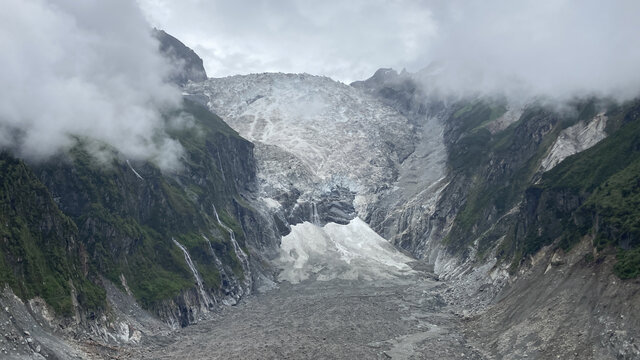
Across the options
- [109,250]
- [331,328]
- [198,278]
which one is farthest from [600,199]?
[109,250]

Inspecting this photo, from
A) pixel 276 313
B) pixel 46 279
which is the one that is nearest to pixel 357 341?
pixel 276 313

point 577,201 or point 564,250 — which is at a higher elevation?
point 577,201

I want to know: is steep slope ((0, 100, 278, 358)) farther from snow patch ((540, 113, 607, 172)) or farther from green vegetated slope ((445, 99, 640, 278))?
snow patch ((540, 113, 607, 172))

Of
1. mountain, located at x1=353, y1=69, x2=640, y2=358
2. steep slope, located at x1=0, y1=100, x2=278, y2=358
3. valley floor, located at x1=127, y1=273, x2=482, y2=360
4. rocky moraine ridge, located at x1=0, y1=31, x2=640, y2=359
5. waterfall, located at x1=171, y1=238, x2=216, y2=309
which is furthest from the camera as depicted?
waterfall, located at x1=171, y1=238, x2=216, y2=309

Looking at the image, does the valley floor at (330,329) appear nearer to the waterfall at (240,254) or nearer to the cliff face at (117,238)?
the waterfall at (240,254)

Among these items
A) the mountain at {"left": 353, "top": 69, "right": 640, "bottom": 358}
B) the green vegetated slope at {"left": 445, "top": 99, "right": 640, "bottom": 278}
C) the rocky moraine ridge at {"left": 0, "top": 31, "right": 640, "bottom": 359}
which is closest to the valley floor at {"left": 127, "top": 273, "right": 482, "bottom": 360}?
the rocky moraine ridge at {"left": 0, "top": 31, "right": 640, "bottom": 359}

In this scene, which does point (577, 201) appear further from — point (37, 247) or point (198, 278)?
A: point (37, 247)

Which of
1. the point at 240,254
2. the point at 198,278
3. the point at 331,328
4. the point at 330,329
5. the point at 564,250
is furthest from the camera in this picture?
the point at 240,254
